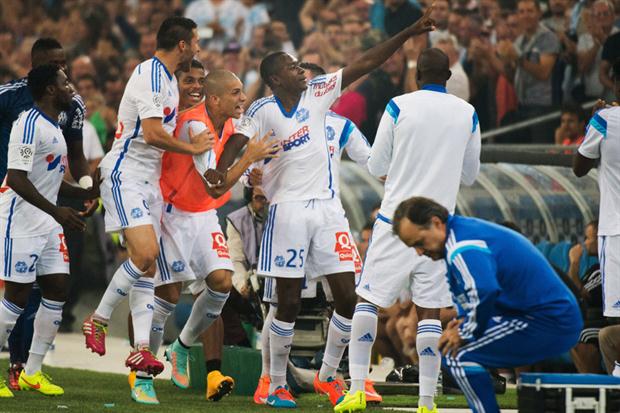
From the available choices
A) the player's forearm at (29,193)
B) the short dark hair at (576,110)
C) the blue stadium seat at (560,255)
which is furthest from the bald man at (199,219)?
the short dark hair at (576,110)

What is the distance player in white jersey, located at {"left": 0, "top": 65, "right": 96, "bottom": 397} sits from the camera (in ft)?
33.0

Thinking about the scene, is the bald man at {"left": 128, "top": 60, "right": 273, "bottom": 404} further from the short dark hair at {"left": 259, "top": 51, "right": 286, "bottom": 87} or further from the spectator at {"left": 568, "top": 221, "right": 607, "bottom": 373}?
the spectator at {"left": 568, "top": 221, "right": 607, "bottom": 373}

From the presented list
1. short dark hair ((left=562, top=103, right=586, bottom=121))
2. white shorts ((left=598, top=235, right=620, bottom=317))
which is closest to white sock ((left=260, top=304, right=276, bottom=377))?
white shorts ((left=598, top=235, right=620, bottom=317))

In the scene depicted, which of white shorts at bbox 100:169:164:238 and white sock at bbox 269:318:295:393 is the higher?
white shorts at bbox 100:169:164:238

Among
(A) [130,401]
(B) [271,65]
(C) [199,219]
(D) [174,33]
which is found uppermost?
(D) [174,33]

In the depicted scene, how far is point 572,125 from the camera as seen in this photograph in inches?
577

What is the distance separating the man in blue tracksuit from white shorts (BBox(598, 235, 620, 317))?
1.94 m

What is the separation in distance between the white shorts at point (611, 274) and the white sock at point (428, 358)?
131 cm

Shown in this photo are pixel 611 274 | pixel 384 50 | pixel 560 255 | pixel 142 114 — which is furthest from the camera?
pixel 560 255

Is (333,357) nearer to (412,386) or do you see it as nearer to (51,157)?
(412,386)

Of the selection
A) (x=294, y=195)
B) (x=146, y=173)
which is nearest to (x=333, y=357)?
(x=294, y=195)

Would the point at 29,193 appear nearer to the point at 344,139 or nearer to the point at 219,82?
the point at 219,82

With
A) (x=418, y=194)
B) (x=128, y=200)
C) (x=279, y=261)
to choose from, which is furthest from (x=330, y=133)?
(x=418, y=194)

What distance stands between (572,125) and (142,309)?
6044mm
